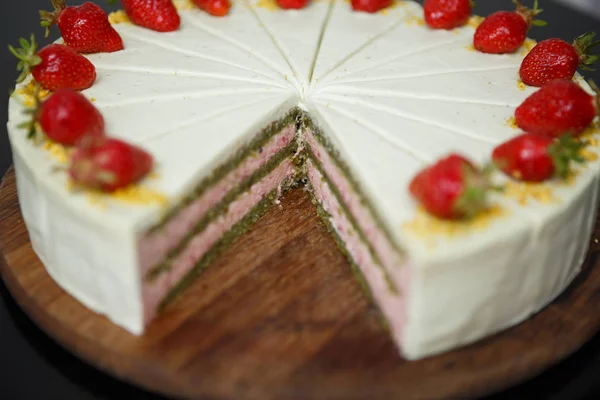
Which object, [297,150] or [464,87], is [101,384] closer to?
[297,150]

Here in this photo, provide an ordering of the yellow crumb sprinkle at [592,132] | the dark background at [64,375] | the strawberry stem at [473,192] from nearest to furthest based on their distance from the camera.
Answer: the strawberry stem at [473,192], the dark background at [64,375], the yellow crumb sprinkle at [592,132]

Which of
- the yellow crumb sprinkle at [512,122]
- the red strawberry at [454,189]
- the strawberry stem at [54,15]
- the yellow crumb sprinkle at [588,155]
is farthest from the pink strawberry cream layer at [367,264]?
the strawberry stem at [54,15]

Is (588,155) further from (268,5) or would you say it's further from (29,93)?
(29,93)

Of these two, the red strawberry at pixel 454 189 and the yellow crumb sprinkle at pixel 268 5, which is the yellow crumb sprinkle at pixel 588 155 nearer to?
the red strawberry at pixel 454 189

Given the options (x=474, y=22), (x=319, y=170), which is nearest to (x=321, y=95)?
(x=319, y=170)

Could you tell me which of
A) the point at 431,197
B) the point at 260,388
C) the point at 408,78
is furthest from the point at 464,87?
the point at 260,388

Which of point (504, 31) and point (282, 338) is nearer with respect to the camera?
point (282, 338)
